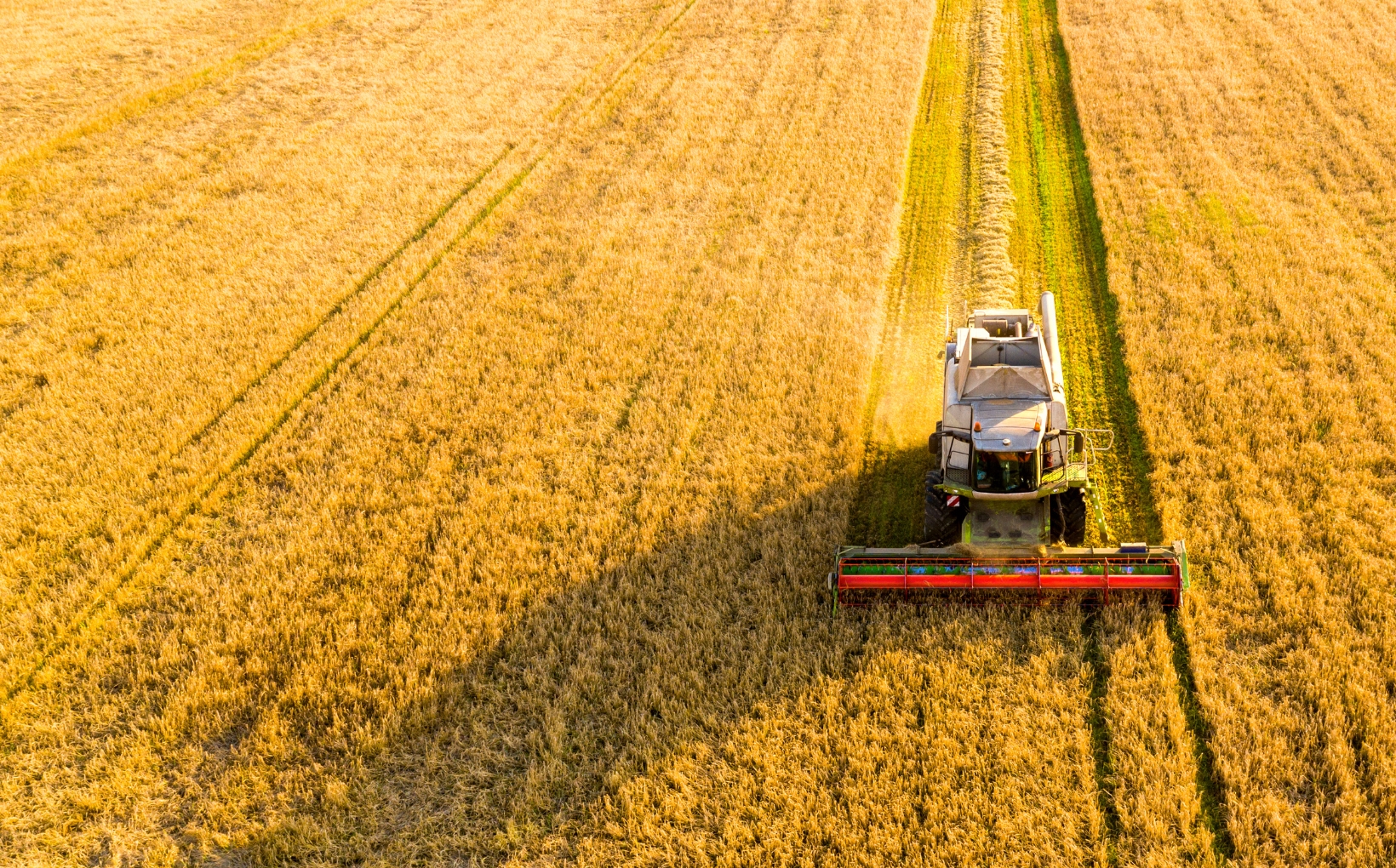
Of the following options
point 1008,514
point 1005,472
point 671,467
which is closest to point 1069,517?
point 1008,514

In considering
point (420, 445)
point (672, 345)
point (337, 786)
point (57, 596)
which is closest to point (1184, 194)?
point (672, 345)

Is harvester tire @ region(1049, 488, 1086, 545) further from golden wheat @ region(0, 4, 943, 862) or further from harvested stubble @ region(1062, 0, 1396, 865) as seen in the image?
golden wheat @ region(0, 4, 943, 862)

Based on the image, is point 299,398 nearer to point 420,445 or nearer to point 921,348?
point 420,445

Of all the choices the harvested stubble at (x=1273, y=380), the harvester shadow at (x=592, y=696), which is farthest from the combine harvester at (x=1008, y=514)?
the harvested stubble at (x=1273, y=380)

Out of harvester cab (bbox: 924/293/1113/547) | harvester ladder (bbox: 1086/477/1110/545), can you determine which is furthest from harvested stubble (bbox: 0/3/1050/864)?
harvester ladder (bbox: 1086/477/1110/545)

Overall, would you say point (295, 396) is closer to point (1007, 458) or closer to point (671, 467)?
point (671, 467)

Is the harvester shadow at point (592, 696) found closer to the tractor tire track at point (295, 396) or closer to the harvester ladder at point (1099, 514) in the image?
the harvester ladder at point (1099, 514)
